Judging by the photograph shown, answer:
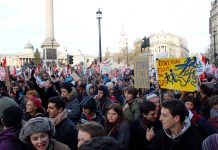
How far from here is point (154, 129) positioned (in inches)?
186

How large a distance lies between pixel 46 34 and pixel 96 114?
55000mm

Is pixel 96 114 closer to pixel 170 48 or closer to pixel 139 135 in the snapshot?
pixel 139 135

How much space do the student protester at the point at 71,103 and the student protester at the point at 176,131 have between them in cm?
338

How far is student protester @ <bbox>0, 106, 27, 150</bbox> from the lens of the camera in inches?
142

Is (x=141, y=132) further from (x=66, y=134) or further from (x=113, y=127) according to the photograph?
(x=66, y=134)

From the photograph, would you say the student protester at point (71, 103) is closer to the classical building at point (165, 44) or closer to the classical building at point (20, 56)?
the classical building at point (20, 56)

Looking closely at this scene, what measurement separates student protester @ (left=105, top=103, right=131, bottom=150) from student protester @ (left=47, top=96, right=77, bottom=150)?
0.47 m

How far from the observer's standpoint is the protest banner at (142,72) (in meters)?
7.73

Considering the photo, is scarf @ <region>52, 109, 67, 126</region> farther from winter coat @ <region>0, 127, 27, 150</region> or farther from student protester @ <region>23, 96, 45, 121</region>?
winter coat @ <region>0, 127, 27, 150</region>

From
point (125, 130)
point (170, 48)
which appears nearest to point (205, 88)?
point (125, 130)

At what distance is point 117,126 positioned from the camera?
4.78 metres

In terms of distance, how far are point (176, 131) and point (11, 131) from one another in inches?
67.6

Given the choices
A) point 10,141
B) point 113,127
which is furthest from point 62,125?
point 10,141

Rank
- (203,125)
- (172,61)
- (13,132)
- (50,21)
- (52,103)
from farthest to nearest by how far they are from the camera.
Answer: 1. (50,21)
2. (172,61)
3. (52,103)
4. (203,125)
5. (13,132)
